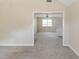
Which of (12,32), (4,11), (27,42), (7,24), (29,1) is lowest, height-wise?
(27,42)

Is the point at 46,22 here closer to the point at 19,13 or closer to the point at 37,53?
the point at 19,13

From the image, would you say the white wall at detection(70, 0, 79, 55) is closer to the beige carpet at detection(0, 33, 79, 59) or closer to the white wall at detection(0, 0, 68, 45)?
the beige carpet at detection(0, 33, 79, 59)

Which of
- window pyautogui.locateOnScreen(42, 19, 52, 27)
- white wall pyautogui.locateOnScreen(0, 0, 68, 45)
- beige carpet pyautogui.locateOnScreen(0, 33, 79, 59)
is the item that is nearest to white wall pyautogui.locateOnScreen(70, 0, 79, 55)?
beige carpet pyautogui.locateOnScreen(0, 33, 79, 59)

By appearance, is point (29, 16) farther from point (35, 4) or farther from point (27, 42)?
point (27, 42)

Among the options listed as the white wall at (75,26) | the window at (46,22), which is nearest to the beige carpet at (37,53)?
the white wall at (75,26)

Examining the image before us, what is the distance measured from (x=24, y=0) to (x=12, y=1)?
0.62m

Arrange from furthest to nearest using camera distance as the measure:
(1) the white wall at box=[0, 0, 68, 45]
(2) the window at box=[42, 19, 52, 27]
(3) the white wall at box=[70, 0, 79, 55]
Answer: (2) the window at box=[42, 19, 52, 27]
(1) the white wall at box=[0, 0, 68, 45]
(3) the white wall at box=[70, 0, 79, 55]

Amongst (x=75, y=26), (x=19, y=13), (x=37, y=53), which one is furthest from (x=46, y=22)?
(x=37, y=53)

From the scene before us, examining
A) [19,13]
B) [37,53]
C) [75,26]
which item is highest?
[19,13]

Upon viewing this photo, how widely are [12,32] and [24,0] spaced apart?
178 centimetres

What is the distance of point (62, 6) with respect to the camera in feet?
22.4

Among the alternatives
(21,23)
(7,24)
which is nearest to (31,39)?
(21,23)

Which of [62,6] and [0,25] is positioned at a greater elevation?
[62,6]

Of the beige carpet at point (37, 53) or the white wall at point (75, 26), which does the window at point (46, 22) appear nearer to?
the beige carpet at point (37, 53)
